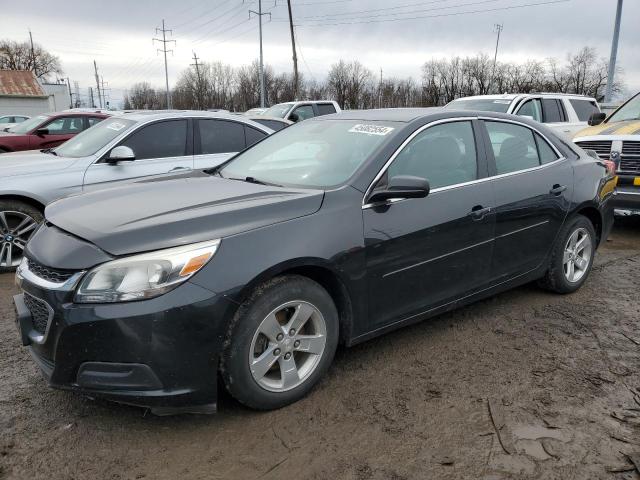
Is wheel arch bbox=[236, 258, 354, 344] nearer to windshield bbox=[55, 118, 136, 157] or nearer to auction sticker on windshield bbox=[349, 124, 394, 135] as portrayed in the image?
auction sticker on windshield bbox=[349, 124, 394, 135]

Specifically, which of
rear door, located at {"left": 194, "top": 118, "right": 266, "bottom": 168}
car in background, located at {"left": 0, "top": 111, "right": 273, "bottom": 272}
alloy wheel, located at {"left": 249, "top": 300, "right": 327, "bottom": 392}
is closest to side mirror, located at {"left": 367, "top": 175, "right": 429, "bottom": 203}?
alloy wheel, located at {"left": 249, "top": 300, "right": 327, "bottom": 392}

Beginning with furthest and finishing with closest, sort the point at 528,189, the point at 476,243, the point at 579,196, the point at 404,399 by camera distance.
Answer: the point at 579,196 < the point at 528,189 < the point at 476,243 < the point at 404,399

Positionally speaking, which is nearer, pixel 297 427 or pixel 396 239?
pixel 297 427

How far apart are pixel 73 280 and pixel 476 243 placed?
102 inches

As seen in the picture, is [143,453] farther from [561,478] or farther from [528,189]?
[528,189]

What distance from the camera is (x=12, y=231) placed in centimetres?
549

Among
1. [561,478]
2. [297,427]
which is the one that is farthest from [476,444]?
[297,427]

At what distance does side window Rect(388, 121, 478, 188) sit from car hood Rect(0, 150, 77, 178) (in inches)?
157

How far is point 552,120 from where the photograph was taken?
11.0m

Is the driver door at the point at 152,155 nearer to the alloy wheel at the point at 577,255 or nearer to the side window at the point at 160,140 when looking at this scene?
the side window at the point at 160,140

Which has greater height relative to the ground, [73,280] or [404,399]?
[73,280]

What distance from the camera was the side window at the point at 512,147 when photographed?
13.3 ft

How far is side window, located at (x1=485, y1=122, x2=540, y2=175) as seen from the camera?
13.3 feet

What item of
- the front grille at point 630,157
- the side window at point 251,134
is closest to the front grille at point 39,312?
the side window at point 251,134
